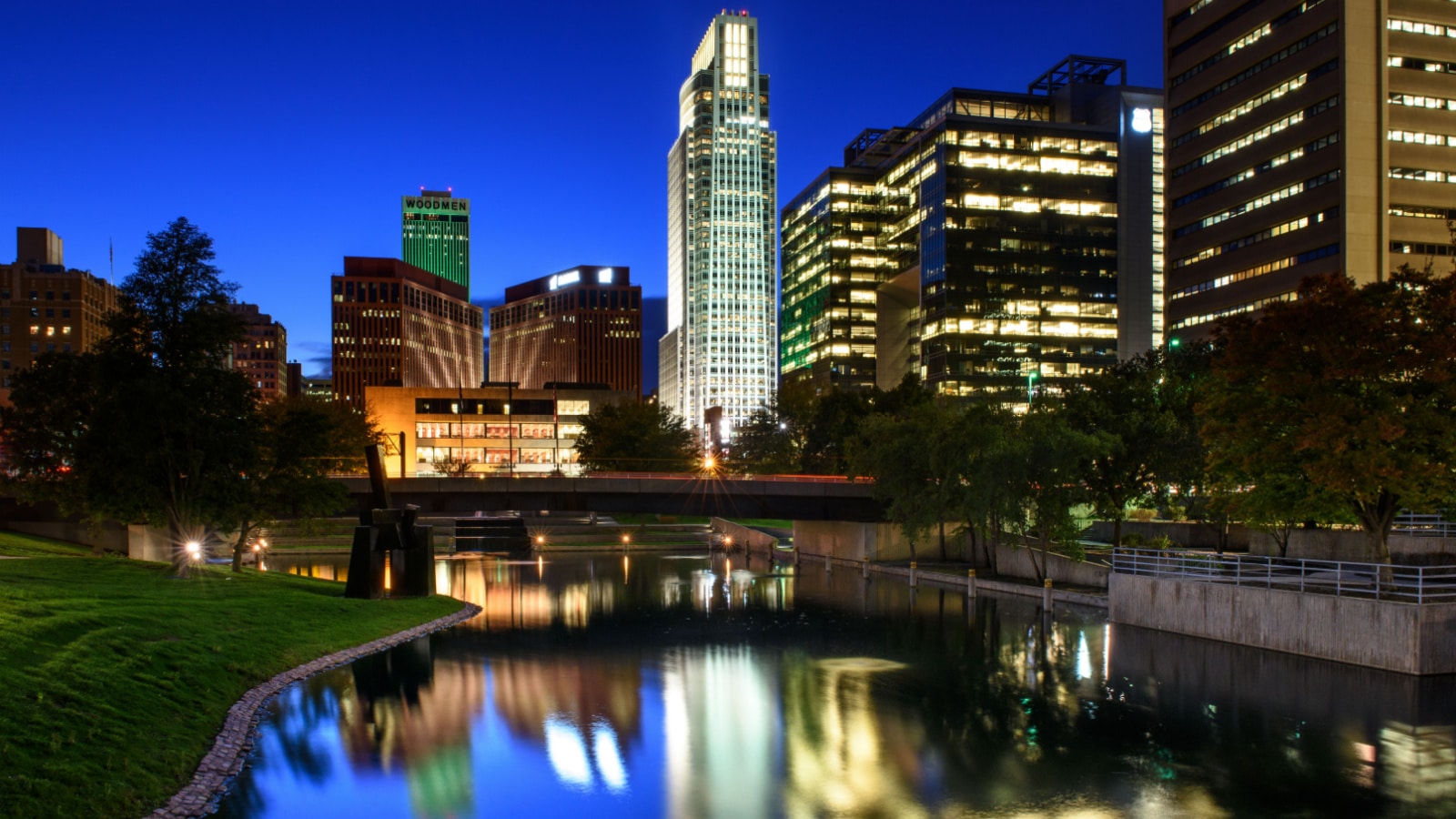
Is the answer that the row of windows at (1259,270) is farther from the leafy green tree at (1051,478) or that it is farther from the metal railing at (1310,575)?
the metal railing at (1310,575)

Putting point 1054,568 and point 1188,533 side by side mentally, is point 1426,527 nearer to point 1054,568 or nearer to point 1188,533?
point 1054,568

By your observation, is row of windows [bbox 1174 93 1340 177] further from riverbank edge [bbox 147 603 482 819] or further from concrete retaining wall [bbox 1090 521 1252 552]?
riverbank edge [bbox 147 603 482 819]

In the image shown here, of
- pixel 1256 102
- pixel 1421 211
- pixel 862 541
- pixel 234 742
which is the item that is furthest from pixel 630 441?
pixel 234 742

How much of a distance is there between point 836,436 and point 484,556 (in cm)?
3696

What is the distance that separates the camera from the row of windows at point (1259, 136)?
119375mm

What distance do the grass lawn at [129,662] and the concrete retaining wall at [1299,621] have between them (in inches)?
1119

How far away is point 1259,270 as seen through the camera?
12794 cm

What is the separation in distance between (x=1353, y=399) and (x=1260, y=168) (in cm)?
10590

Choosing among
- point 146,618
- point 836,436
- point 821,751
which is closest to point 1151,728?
point 821,751

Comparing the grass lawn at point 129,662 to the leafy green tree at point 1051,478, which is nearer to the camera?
the grass lawn at point 129,662

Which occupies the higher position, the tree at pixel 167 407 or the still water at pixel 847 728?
the tree at pixel 167 407

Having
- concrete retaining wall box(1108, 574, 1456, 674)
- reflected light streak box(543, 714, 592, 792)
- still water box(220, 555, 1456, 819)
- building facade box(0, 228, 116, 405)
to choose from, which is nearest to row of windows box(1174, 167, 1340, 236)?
concrete retaining wall box(1108, 574, 1456, 674)

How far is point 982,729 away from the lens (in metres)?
24.8

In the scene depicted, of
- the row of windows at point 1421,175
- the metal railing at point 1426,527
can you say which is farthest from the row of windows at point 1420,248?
the metal railing at point 1426,527
